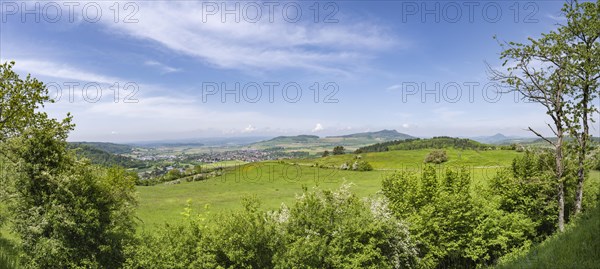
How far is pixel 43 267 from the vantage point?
2738cm

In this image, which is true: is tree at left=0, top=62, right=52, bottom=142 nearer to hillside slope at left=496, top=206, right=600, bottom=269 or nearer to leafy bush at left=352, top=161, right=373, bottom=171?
hillside slope at left=496, top=206, right=600, bottom=269

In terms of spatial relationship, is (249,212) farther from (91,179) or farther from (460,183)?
(460,183)

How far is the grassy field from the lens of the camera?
66769mm

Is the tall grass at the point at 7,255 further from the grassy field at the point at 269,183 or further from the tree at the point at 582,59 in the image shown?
the tree at the point at 582,59

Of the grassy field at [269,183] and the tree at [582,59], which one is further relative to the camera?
the grassy field at [269,183]

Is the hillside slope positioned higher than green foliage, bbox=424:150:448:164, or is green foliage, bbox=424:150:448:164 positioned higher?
the hillside slope

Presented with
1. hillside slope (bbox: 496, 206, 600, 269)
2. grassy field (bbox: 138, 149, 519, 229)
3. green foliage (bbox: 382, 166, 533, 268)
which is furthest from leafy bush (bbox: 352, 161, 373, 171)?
hillside slope (bbox: 496, 206, 600, 269)

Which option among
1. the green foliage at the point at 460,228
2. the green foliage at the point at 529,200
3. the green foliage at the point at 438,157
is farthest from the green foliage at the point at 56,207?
the green foliage at the point at 438,157

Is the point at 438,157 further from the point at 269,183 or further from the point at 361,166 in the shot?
the point at 269,183

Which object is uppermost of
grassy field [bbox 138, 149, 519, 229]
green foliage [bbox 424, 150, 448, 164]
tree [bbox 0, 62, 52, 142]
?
tree [bbox 0, 62, 52, 142]

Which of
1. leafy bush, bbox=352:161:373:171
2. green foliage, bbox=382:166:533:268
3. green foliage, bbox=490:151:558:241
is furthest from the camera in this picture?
leafy bush, bbox=352:161:373:171

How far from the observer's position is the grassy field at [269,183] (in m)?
66.8

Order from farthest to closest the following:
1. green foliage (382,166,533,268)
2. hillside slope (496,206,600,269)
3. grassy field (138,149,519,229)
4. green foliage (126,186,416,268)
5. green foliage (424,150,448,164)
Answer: green foliage (424,150,448,164), grassy field (138,149,519,229), green foliage (382,166,533,268), green foliage (126,186,416,268), hillside slope (496,206,600,269)

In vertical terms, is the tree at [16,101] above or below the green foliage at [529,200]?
above
